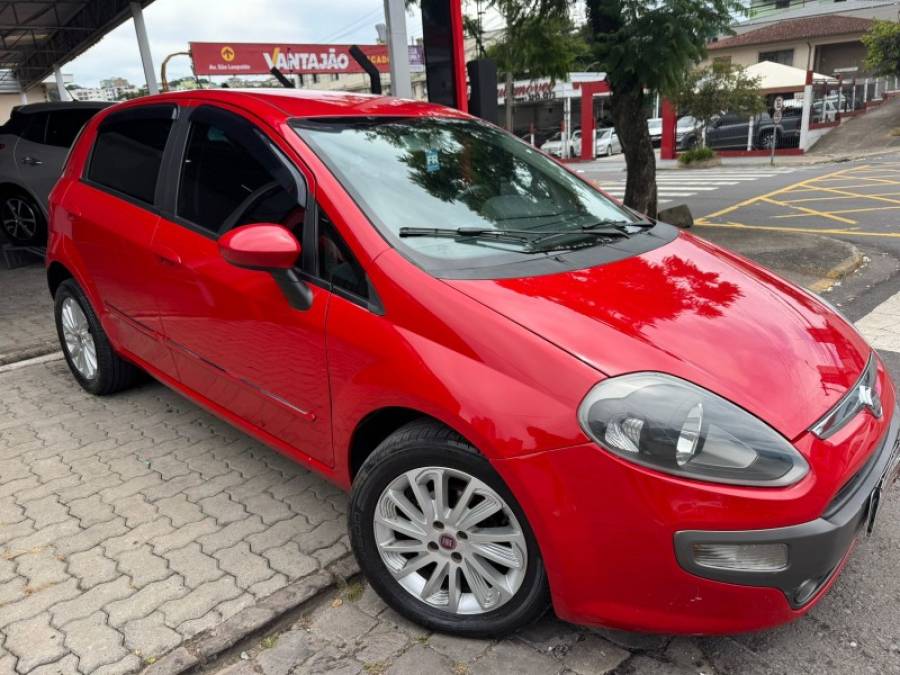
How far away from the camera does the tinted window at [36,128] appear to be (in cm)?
802

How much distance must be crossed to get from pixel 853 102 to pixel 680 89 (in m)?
28.2

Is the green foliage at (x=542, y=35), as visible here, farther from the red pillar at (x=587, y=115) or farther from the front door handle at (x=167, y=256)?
the red pillar at (x=587, y=115)

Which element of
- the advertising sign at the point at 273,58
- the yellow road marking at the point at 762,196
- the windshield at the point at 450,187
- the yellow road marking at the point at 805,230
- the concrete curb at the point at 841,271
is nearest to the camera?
the windshield at the point at 450,187

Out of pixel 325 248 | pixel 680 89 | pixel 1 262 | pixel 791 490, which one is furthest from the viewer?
pixel 1 262

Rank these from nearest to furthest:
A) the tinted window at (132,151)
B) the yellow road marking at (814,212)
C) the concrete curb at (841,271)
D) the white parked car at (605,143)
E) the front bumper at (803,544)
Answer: the front bumper at (803,544) < the tinted window at (132,151) < the concrete curb at (841,271) < the yellow road marking at (814,212) < the white parked car at (605,143)

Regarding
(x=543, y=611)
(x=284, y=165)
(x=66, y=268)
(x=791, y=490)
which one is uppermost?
(x=284, y=165)

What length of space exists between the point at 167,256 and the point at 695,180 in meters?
18.9

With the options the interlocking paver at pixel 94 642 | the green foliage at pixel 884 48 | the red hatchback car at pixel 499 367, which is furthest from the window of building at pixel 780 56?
the interlocking paver at pixel 94 642

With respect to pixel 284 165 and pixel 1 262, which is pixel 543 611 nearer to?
pixel 284 165

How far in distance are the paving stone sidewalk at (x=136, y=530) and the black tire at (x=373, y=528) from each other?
42 cm

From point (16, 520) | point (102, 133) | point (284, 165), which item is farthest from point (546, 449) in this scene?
point (102, 133)

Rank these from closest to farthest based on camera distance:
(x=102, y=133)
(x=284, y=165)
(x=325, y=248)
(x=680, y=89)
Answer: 1. (x=325, y=248)
2. (x=284, y=165)
3. (x=102, y=133)
4. (x=680, y=89)

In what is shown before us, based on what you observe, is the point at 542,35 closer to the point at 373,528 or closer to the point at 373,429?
the point at 373,429

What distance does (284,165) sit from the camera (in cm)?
259
